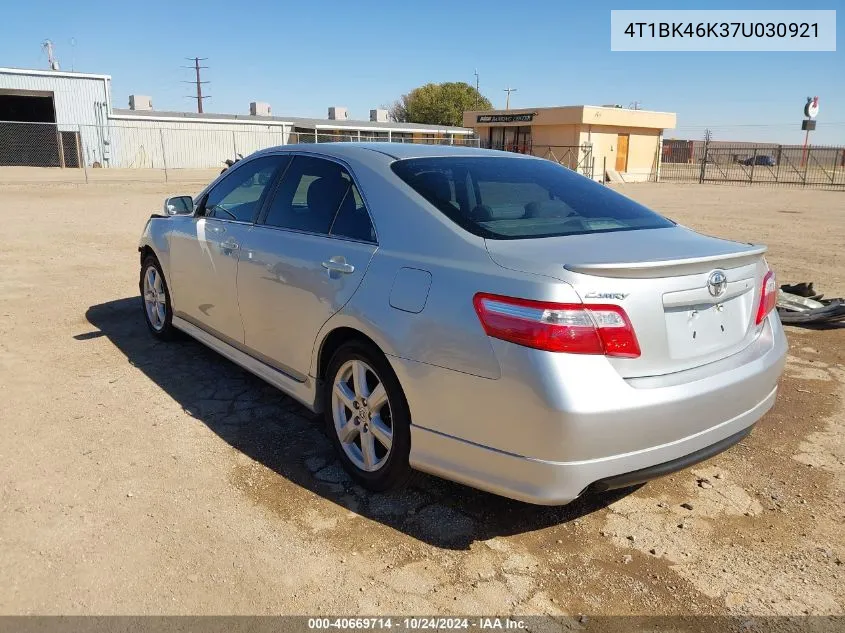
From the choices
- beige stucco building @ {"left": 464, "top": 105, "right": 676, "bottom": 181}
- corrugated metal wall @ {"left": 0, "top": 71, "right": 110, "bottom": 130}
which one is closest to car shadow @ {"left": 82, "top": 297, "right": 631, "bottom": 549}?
beige stucco building @ {"left": 464, "top": 105, "right": 676, "bottom": 181}

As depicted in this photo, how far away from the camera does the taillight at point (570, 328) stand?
2363 mm

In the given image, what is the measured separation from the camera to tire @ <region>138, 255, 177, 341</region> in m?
5.28

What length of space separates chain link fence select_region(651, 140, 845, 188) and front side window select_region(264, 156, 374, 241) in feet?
111

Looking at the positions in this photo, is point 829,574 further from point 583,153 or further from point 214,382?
point 583,153

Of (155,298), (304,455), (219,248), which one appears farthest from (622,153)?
(304,455)

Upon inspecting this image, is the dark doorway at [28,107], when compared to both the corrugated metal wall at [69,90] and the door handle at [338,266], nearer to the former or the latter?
the corrugated metal wall at [69,90]

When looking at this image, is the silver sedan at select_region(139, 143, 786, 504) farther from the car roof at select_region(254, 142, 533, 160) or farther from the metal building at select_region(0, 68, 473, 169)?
the metal building at select_region(0, 68, 473, 169)

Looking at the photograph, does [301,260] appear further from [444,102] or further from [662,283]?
[444,102]

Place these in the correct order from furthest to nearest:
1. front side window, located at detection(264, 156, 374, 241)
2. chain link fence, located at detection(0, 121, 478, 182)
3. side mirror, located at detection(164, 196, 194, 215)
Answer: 1. chain link fence, located at detection(0, 121, 478, 182)
2. side mirror, located at detection(164, 196, 194, 215)
3. front side window, located at detection(264, 156, 374, 241)

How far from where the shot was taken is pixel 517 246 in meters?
2.70

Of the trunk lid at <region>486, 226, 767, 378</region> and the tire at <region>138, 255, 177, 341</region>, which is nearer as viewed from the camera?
the trunk lid at <region>486, 226, 767, 378</region>

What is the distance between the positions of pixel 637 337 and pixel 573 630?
1.06 m

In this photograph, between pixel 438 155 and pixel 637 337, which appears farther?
pixel 438 155

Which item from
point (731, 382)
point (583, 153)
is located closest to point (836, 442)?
point (731, 382)
